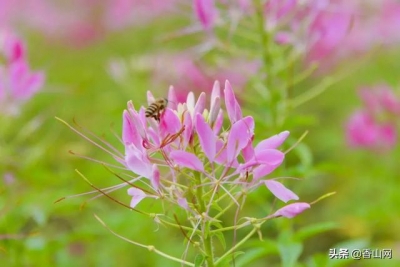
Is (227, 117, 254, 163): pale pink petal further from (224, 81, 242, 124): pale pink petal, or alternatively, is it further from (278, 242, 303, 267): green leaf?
(278, 242, 303, 267): green leaf

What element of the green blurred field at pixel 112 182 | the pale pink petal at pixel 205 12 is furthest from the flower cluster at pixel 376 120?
the pale pink petal at pixel 205 12

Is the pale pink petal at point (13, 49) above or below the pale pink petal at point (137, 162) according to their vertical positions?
above

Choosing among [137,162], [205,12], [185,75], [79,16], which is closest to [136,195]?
[137,162]

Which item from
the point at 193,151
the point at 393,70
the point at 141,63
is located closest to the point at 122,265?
the point at 141,63

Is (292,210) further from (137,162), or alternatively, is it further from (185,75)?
(185,75)

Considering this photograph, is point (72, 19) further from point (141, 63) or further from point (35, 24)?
point (141, 63)

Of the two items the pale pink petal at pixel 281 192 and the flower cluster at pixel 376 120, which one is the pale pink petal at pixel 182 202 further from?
the flower cluster at pixel 376 120
